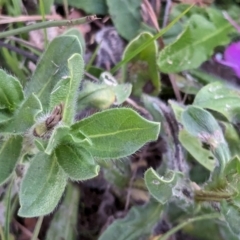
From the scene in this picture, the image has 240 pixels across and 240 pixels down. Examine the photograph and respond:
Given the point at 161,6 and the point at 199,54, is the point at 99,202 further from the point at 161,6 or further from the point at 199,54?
the point at 161,6

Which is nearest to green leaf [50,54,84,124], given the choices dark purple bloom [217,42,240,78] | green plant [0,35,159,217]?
green plant [0,35,159,217]

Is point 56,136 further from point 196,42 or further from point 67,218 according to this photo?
point 196,42

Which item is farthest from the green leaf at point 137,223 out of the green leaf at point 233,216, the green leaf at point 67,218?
the green leaf at point 233,216

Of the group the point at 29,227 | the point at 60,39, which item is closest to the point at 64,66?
the point at 60,39

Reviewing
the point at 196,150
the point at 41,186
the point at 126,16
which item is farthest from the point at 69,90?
the point at 126,16

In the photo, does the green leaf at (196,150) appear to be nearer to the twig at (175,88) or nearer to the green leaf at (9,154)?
the twig at (175,88)

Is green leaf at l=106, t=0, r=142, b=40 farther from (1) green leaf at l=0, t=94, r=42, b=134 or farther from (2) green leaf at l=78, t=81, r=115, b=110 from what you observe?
(1) green leaf at l=0, t=94, r=42, b=134
